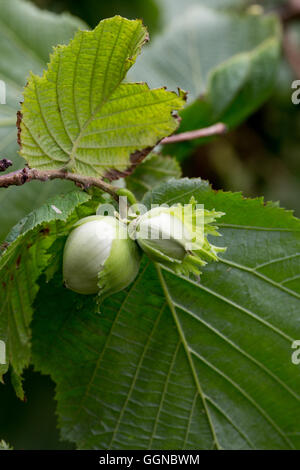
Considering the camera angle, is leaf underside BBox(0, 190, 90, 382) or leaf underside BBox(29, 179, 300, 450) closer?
leaf underside BBox(0, 190, 90, 382)

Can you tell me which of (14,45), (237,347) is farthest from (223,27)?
(237,347)

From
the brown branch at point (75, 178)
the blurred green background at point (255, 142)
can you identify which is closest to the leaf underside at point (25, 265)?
the brown branch at point (75, 178)

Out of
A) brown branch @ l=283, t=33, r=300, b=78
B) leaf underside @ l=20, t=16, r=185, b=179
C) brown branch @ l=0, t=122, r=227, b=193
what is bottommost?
brown branch @ l=0, t=122, r=227, b=193

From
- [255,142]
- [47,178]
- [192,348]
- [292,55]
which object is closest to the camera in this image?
[47,178]

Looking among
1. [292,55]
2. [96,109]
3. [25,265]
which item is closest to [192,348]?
[25,265]

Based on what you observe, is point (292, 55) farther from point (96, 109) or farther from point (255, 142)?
point (96, 109)

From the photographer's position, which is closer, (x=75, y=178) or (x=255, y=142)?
(x=75, y=178)

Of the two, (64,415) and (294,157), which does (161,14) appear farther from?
(64,415)

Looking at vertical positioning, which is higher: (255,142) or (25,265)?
(255,142)

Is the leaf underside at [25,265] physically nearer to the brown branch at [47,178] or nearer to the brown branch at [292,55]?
the brown branch at [47,178]

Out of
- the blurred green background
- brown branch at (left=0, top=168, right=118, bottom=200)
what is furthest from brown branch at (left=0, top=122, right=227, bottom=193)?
the blurred green background

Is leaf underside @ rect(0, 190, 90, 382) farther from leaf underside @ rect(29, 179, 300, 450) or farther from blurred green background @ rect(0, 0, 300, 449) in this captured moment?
blurred green background @ rect(0, 0, 300, 449)
